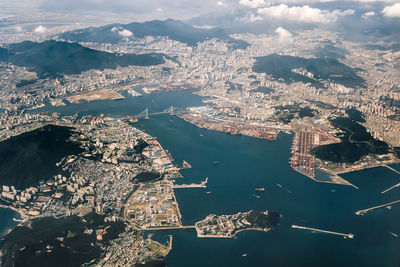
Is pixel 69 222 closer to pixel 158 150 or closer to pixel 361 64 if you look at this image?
pixel 158 150

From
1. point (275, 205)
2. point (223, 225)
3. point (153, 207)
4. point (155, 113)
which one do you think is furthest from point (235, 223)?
point (155, 113)

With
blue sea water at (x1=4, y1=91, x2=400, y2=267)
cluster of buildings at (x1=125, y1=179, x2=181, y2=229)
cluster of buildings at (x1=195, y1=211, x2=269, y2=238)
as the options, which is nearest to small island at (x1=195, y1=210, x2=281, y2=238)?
cluster of buildings at (x1=195, y1=211, x2=269, y2=238)

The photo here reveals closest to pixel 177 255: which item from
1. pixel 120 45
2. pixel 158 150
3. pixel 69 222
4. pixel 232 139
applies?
pixel 69 222

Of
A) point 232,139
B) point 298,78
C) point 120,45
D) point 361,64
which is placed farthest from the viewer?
point 120,45

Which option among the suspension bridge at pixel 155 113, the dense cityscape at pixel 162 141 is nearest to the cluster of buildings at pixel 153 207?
the dense cityscape at pixel 162 141

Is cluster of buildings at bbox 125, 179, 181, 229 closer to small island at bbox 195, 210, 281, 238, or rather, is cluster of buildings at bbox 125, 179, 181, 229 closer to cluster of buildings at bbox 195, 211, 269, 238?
cluster of buildings at bbox 195, 211, 269, 238

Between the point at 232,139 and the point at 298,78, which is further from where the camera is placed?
the point at 298,78
